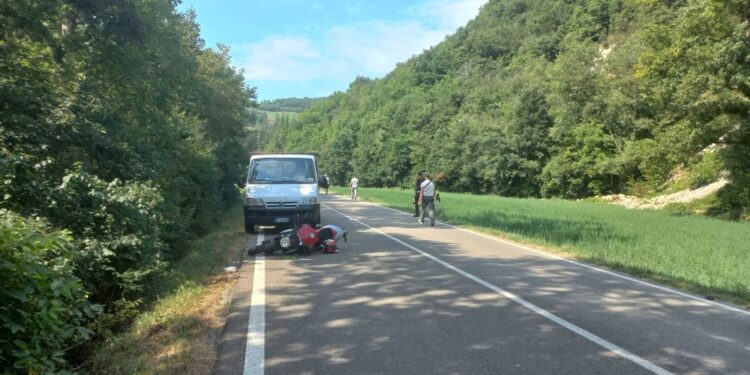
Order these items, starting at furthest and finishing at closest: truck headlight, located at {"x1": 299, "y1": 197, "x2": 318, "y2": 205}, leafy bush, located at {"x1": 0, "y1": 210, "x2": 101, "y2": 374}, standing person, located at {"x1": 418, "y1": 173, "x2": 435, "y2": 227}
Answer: standing person, located at {"x1": 418, "y1": 173, "x2": 435, "y2": 227} → truck headlight, located at {"x1": 299, "y1": 197, "x2": 318, "y2": 205} → leafy bush, located at {"x1": 0, "y1": 210, "x2": 101, "y2": 374}

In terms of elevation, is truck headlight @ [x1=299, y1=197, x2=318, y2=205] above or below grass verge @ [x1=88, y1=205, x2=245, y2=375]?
above

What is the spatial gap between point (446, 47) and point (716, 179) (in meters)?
98.1

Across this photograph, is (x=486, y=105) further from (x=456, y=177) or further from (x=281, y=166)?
(x=281, y=166)

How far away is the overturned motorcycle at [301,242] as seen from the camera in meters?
10.8

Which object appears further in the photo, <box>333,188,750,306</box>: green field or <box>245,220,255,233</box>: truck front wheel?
<box>245,220,255,233</box>: truck front wheel

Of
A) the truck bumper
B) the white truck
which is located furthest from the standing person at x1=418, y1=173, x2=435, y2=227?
the truck bumper

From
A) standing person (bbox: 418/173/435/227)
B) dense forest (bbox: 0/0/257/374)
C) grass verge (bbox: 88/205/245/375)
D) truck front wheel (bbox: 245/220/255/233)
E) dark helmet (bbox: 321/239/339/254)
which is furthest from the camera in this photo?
standing person (bbox: 418/173/435/227)

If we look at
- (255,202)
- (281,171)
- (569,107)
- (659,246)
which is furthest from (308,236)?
(569,107)

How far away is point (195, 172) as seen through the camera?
17062 millimetres

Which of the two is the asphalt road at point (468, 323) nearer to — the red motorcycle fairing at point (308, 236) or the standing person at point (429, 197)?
the red motorcycle fairing at point (308, 236)

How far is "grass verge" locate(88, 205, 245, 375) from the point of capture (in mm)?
4754

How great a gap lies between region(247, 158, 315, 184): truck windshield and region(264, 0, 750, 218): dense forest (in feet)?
58.7

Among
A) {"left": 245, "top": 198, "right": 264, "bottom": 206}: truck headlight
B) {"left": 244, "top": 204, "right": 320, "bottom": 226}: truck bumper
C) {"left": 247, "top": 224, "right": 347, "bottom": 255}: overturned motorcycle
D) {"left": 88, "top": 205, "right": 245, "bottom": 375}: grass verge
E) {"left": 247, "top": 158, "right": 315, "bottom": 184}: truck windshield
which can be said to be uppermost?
{"left": 247, "top": 158, "right": 315, "bottom": 184}: truck windshield

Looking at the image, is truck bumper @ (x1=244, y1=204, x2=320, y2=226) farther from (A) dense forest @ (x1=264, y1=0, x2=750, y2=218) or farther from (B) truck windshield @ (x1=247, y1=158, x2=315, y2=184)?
(A) dense forest @ (x1=264, y1=0, x2=750, y2=218)
